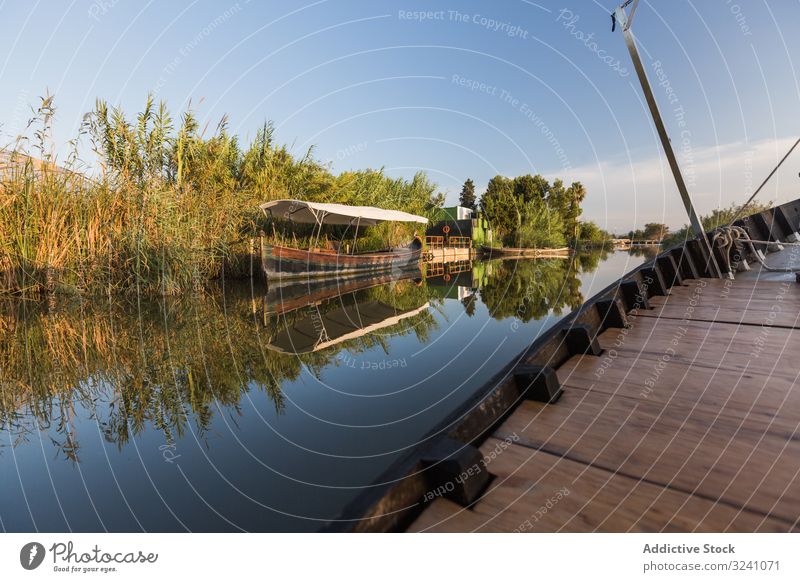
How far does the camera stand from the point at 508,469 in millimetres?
1484

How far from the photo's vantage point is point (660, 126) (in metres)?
4.41

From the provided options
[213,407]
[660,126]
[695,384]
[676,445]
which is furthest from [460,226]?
[676,445]

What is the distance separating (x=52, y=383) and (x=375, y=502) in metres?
5.07

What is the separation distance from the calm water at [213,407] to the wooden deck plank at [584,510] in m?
1.24

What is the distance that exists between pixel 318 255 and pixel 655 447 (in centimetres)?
1543

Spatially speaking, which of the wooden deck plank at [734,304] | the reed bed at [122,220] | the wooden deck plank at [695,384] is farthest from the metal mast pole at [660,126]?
the reed bed at [122,220]

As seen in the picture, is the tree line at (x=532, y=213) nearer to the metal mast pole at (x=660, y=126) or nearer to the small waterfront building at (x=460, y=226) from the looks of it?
the small waterfront building at (x=460, y=226)

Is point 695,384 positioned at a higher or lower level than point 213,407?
higher

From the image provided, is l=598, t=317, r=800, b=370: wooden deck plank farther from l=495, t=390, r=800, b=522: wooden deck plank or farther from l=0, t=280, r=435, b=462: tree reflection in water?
l=0, t=280, r=435, b=462: tree reflection in water

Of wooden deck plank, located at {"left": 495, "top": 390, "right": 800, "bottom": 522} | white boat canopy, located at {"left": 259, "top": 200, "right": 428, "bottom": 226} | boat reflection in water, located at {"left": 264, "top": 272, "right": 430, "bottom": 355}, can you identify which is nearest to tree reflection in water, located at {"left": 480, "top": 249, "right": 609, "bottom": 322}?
boat reflection in water, located at {"left": 264, "top": 272, "right": 430, "bottom": 355}

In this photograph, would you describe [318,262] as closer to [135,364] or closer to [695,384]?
[135,364]

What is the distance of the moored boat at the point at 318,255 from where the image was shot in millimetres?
14898

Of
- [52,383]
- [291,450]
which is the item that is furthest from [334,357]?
[52,383]

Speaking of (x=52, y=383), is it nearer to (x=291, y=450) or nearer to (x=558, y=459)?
(x=291, y=450)
